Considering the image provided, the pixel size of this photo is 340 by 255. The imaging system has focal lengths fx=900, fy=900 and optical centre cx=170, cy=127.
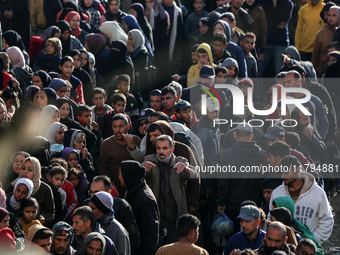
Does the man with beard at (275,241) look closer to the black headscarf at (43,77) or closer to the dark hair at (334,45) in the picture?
the black headscarf at (43,77)

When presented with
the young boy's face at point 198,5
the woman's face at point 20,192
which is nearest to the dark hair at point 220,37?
the young boy's face at point 198,5

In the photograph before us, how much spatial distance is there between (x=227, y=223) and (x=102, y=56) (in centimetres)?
538

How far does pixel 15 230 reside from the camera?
847 centimetres

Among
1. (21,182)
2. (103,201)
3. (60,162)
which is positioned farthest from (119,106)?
(103,201)

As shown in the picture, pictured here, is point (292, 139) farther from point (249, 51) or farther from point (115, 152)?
point (249, 51)

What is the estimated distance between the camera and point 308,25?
17.2 metres

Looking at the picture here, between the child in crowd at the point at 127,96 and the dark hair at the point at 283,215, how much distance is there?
186 inches

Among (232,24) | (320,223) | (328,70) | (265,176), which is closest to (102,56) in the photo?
(232,24)

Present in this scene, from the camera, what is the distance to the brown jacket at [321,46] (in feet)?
52.5

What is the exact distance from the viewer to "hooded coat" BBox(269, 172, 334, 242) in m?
9.61

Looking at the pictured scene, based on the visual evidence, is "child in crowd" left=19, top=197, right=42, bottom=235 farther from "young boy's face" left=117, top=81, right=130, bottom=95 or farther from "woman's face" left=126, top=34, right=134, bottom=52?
"woman's face" left=126, top=34, right=134, bottom=52

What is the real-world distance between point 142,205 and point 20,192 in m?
1.24

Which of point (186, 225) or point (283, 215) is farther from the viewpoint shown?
point (283, 215)

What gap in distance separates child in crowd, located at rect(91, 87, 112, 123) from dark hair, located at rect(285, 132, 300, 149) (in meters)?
2.82
